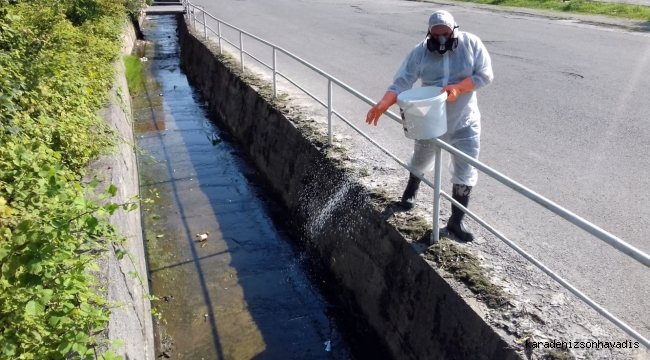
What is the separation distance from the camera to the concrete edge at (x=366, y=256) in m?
3.38

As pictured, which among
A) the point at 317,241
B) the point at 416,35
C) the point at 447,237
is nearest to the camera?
the point at 447,237

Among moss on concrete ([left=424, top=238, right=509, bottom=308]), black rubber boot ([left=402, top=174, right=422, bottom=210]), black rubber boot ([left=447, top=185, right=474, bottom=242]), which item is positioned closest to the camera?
→ moss on concrete ([left=424, top=238, right=509, bottom=308])

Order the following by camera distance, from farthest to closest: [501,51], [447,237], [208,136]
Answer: [501,51] < [208,136] < [447,237]

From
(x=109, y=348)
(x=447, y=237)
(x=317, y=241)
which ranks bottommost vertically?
(x=317, y=241)

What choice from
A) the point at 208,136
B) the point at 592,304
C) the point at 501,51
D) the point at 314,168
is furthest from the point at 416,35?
the point at 592,304

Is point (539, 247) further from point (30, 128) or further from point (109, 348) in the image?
point (30, 128)

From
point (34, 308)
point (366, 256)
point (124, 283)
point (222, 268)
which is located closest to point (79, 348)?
point (34, 308)

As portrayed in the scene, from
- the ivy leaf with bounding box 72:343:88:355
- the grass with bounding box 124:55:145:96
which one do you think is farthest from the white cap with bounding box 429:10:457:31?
the grass with bounding box 124:55:145:96

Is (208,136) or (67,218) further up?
(67,218)

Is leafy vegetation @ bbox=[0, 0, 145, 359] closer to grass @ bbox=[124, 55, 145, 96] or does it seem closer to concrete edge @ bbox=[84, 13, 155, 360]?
concrete edge @ bbox=[84, 13, 155, 360]

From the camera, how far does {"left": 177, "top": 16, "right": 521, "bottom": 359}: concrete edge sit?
11.1ft

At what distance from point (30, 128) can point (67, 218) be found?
1.88m

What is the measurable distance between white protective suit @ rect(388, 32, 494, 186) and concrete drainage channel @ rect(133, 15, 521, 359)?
0.82 m

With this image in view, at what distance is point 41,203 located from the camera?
3.03m
